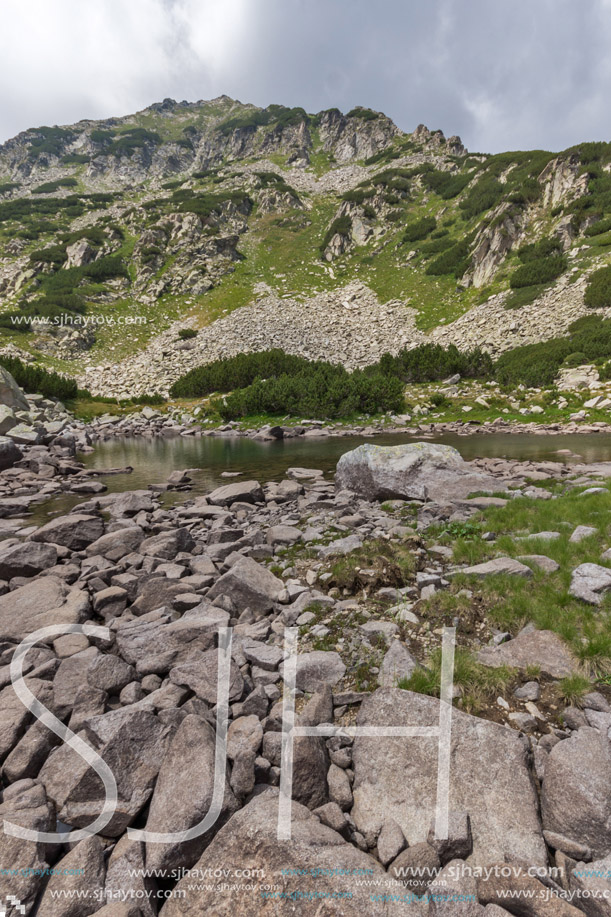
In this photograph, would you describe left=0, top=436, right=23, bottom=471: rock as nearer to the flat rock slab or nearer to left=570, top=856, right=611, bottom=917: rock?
the flat rock slab

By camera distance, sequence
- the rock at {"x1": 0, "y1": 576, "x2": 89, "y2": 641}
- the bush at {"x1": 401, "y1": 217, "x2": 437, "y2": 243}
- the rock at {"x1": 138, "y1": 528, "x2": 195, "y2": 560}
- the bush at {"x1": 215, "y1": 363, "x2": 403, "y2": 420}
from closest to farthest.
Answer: the rock at {"x1": 0, "y1": 576, "x2": 89, "y2": 641} < the rock at {"x1": 138, "y1": 528, "x2": 195, "y2": 560} < the bush at {"x1": 215, "y1": 363, "x2": 403, "y2": 420} < the bush at {"x1": 401, "y1": 217, "x2": 437, "y2": 243}

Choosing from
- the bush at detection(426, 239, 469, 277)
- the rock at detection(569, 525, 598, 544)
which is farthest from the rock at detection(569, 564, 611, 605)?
the bush at detection(426, 239, 469, 277)

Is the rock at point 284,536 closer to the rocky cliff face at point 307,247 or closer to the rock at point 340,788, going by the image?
the rock at point 340,788

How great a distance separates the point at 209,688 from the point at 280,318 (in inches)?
3038

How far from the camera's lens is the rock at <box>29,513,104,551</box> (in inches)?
392

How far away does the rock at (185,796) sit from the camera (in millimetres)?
2852

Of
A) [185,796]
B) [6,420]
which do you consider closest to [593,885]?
[185,796]

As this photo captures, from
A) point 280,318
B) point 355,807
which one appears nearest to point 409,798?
point 355,807

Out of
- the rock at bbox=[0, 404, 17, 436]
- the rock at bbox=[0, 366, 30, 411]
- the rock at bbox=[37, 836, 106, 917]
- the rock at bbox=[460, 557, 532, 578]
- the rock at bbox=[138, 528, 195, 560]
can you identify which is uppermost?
the rock at bbox=[0, 366, 30, 411]

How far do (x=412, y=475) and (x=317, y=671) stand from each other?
8942 millimetres

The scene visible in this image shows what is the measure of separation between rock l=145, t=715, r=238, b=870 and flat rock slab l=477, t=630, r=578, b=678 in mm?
3192

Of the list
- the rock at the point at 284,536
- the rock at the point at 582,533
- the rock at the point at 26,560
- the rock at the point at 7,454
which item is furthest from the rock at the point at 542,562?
the rock at the point at 7,454

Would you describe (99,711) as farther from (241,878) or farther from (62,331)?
(62,331)

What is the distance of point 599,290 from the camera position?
46219 millimetres
